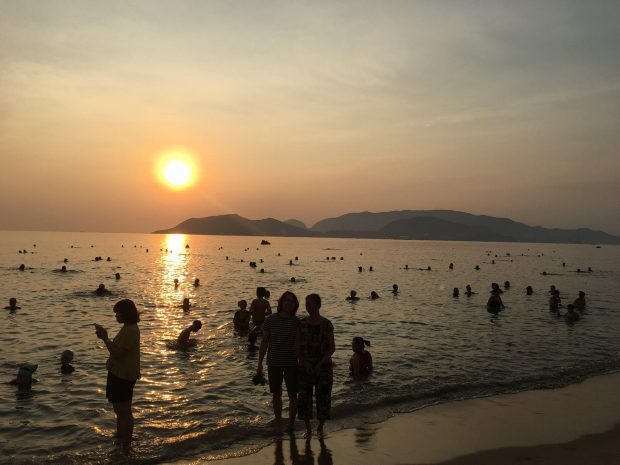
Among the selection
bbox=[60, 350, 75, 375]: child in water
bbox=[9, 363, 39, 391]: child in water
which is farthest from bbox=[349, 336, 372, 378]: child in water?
bbox=[9, 363, 39, 391]: child in water

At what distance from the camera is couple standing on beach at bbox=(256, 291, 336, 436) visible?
8297mm

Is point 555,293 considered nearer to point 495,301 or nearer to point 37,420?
point 495,301

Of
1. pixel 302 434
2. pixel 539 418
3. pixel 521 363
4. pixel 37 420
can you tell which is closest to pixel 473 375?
pixel 521 363

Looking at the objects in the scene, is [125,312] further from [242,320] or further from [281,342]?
[242,320]

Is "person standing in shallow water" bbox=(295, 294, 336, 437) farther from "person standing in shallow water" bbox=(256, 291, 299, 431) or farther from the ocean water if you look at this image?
the ocean water

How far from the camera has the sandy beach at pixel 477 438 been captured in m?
8.30

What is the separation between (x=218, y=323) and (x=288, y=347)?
16.8m

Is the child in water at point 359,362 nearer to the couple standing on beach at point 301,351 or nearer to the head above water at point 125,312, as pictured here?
the couple standing on beach at point 301,351

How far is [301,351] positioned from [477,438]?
4.04m

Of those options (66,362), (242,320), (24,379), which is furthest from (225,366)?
(24,379)

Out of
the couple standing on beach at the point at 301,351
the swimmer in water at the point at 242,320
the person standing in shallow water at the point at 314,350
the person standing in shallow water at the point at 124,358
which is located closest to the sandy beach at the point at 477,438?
the couple standing on beach at the point at 301,351

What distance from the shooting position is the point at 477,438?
935cm

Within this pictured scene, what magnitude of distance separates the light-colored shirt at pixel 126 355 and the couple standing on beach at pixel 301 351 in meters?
2.13

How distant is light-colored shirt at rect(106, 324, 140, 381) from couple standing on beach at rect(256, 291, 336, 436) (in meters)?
2.13
